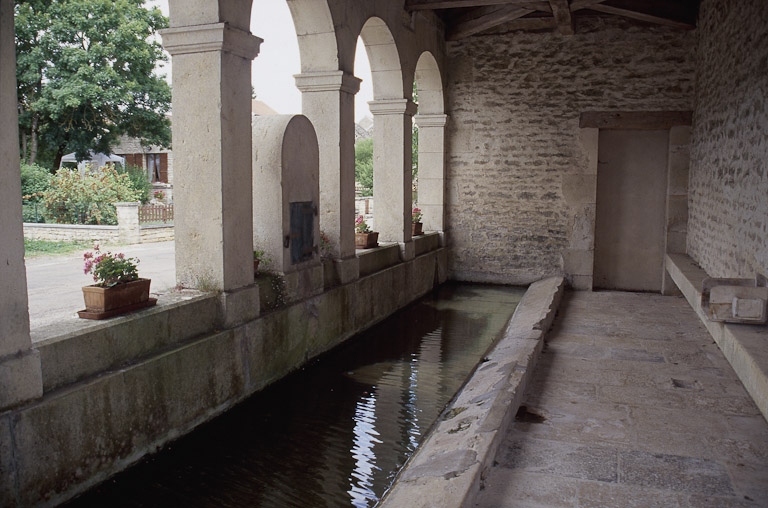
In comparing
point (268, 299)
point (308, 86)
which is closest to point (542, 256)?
point (308, 86)

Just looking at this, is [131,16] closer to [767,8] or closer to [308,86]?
[308,86]

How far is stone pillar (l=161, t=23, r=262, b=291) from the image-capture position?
4.32 m

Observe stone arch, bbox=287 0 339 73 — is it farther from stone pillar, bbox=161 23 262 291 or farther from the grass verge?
the grass verge

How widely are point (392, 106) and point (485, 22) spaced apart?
2.21 meters

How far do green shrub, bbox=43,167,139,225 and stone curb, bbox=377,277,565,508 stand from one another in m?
11.4

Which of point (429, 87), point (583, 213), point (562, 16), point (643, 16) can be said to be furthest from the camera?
point (429, 87)

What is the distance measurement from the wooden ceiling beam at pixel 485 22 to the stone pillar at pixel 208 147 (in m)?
5.30

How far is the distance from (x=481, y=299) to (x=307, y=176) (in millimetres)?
4256

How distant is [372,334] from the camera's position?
6.88 meters

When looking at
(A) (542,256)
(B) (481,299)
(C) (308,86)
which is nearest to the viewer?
(C) (308,86)

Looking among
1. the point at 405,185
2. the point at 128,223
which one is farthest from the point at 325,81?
the point at 128,223

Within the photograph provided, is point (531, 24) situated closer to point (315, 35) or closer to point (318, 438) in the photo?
point (315, 35)

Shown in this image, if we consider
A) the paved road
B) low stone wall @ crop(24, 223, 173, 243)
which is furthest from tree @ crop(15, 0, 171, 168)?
the paved road

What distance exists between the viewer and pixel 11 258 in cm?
287
